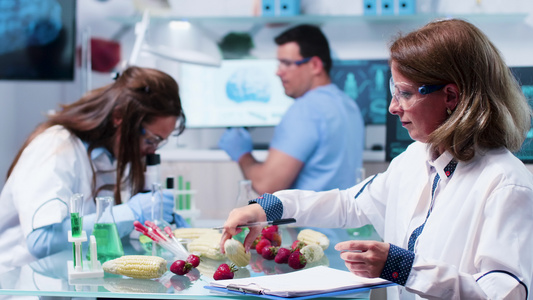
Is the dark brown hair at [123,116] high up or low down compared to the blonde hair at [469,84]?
down

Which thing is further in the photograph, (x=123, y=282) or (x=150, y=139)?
(x=150, y=139)

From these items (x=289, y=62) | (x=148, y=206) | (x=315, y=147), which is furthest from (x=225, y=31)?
(x=148, y=206)

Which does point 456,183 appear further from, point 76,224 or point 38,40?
point 38,40

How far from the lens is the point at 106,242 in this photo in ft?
5.70

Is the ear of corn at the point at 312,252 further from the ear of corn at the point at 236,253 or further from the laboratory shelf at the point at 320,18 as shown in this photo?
the laboratory shelf at the point at 320,18

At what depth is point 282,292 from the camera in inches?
51.9

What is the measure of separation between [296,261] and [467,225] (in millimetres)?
467

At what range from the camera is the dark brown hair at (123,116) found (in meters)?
2.39

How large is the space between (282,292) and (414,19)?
3099 millimetres

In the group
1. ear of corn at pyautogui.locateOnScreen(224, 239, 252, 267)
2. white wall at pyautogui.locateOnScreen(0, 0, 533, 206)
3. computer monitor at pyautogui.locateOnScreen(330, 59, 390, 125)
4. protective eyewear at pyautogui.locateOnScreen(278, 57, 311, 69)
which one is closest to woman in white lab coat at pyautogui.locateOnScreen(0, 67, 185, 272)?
ear of corn at pyautogui.locateOnScreen(224, 239, 252, 267)

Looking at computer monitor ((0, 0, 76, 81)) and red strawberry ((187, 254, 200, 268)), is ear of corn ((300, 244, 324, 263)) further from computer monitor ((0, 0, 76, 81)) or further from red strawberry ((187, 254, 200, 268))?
computer monitor ((0, 0, 76, 81))

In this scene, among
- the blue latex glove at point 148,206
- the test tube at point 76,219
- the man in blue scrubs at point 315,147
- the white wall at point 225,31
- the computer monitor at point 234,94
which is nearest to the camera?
the test tube at point 76,219

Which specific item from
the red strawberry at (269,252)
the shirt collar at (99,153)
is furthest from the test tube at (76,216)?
the shirt collar at (99,153)

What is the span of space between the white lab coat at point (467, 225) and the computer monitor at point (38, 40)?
9.72 ft
